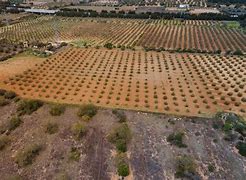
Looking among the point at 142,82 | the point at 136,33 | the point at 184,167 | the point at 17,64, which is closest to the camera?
the point at 184,167

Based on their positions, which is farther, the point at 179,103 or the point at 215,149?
the point at 179,103

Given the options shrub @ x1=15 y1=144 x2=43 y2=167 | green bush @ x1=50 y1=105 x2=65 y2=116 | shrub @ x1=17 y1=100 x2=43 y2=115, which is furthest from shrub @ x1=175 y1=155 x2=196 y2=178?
shrub @ x1=17 y1=100 x2=43 y2=115

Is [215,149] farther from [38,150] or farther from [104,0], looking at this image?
[104,0]

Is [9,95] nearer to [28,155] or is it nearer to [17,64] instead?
[28,155]

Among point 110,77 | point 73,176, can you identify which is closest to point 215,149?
point 73,176

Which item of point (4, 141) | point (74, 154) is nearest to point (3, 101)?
point (4, 141)

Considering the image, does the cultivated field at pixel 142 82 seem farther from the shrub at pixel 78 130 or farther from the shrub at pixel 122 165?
the shrub at pixel 122 165
